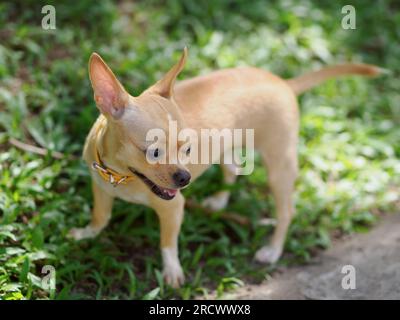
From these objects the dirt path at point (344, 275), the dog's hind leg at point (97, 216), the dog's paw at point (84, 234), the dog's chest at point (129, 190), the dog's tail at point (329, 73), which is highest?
the dog's tail at point (329, 73)

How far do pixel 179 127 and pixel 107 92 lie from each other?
0.53 m

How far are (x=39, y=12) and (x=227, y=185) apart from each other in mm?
2992

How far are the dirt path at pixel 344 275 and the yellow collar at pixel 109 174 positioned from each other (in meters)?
1.38

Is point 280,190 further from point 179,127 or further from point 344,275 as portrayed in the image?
point 179,127

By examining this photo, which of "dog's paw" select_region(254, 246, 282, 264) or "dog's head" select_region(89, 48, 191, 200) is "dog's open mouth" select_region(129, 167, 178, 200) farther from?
"dog's paw" select_region(254, 246, 282, 264)

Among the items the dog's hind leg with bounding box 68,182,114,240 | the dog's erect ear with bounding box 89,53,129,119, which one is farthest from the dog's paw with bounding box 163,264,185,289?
the dog's erect ear with bounding box 89,53,129,119

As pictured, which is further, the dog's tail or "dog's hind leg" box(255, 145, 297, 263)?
the dog's tail

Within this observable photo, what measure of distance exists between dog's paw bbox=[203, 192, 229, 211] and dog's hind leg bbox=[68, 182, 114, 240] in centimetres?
111

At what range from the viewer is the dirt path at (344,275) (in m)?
5.26

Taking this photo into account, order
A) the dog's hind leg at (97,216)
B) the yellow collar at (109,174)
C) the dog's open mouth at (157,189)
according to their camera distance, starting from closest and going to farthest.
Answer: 1. the dog's open mouth at (157,189)
2. the yellow collar at (109,174)
3. the dog's hind leg at (97,216)

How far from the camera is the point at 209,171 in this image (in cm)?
627

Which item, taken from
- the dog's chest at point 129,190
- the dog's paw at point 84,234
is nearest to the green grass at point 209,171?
the dog's paw at point 84,234

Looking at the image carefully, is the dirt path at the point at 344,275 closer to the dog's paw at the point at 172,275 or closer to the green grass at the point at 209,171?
the green grass at the point at 209,171

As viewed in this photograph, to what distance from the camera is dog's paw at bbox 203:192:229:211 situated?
19.8 feet
